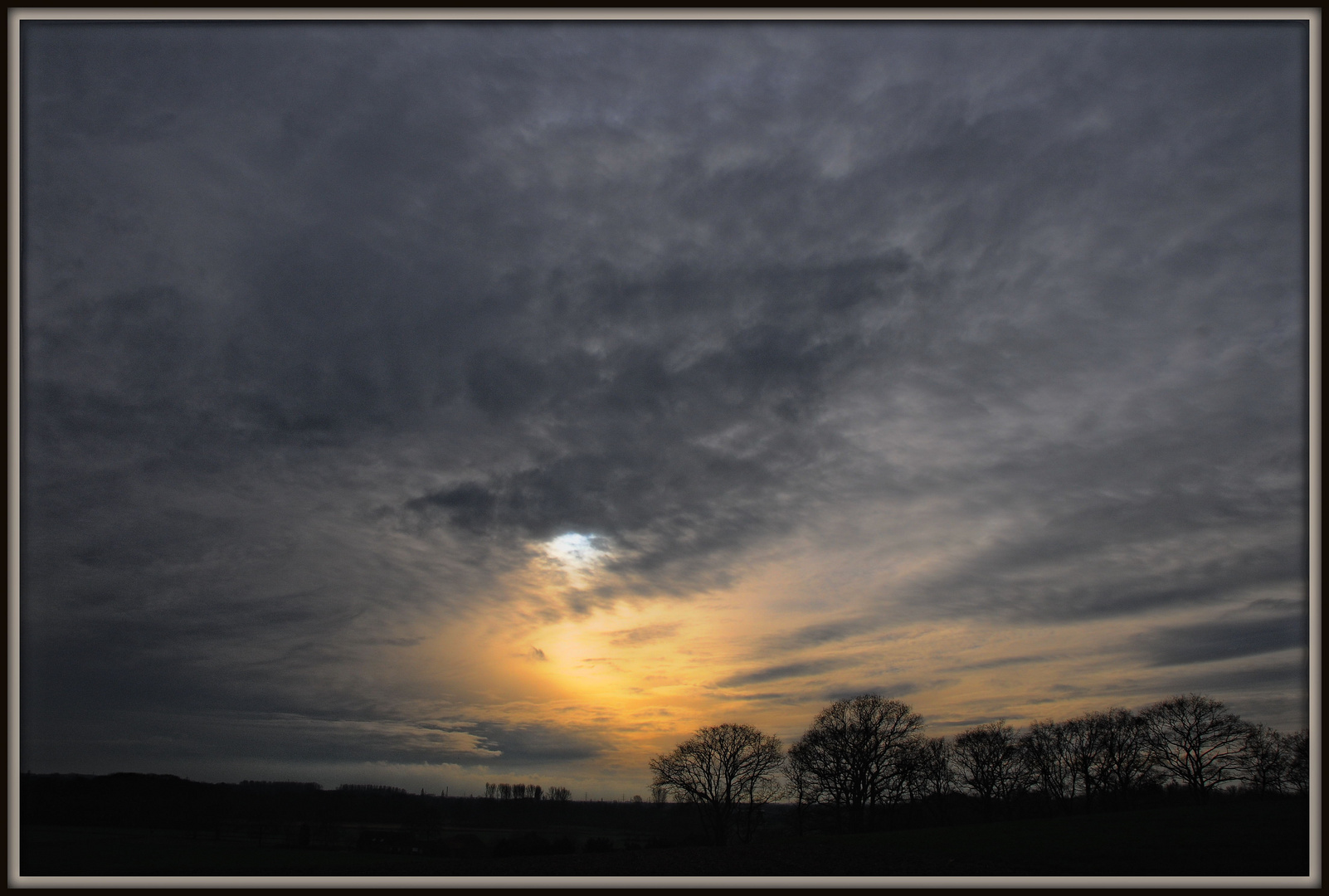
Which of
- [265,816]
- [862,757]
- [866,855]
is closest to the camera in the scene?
→ [866,855]

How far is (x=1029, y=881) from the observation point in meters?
14.6

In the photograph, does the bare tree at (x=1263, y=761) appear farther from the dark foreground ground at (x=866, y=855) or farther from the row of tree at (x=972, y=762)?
the dark foreground ground at (x=866, y=855)

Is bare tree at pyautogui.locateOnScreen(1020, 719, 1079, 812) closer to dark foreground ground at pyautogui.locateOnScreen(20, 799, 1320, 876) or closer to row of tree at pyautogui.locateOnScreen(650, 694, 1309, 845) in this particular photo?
row of tree at pyautogui.locateOnScreen(650, 694, 1309, 845)

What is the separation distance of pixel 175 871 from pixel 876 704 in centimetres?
6867

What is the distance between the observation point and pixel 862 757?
2945 inches

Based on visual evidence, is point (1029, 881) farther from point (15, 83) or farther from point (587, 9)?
point (15, 83)

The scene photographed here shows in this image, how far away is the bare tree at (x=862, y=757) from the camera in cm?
7388

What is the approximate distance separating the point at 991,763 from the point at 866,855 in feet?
188

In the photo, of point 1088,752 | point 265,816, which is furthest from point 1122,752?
point 265,816

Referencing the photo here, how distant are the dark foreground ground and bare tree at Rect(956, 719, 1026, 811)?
40612 mm

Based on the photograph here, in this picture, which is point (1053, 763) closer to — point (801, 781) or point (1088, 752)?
point (1088, 752)

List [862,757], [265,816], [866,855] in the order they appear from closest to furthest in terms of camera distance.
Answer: [866,855], [265,816], [862,757]

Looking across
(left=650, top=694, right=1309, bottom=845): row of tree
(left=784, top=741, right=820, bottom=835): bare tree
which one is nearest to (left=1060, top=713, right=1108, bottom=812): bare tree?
(left=650, top=694, right=1309, bottom=845): row of tree

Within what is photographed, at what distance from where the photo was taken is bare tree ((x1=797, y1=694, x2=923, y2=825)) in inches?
2908
